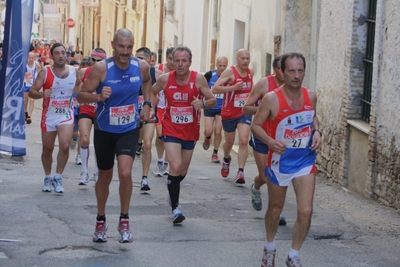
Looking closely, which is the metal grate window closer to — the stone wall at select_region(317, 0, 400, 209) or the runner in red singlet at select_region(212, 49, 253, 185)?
the stone wall at select_region(317, 0, 400, 209)

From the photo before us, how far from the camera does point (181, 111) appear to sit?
1020 cm

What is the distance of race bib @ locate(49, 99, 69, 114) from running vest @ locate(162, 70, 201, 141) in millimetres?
2172

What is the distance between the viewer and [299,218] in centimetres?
746

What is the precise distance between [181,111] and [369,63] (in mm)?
4335

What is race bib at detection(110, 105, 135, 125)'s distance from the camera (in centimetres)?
860

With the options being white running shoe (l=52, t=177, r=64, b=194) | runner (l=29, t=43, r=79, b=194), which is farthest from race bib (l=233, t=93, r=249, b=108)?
white running shoe (l=52, t=177, r=64, b=194)

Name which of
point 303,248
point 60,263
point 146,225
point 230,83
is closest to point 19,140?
point 146,225

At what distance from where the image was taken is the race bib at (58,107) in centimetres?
1192

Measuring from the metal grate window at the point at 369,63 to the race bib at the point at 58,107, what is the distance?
4.33 metres

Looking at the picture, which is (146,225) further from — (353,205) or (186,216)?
(353,205)

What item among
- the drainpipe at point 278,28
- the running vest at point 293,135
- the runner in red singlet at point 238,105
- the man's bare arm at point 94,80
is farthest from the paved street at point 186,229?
the drainpipe at point 278,28

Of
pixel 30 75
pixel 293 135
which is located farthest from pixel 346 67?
pixel 30 75

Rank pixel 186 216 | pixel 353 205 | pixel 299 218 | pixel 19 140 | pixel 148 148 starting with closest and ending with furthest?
pixel 299 218, pixel 19 140, pixel 186 216, pixel 353 205, pixel 148 148

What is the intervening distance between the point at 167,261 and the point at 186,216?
251 centimetres
